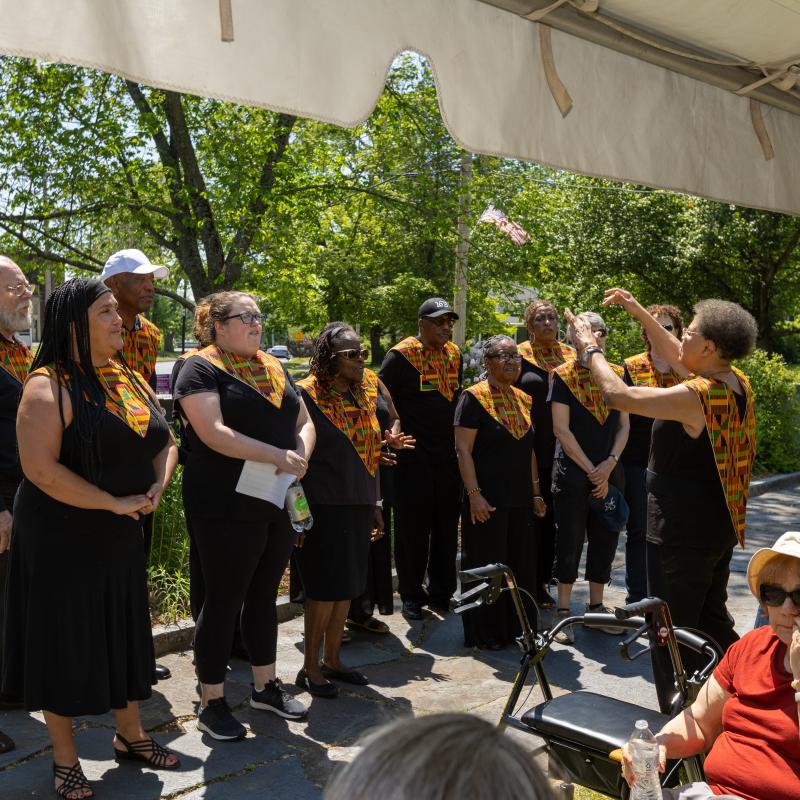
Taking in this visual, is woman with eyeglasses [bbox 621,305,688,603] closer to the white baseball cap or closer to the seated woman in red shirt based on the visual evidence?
the white baseball cap

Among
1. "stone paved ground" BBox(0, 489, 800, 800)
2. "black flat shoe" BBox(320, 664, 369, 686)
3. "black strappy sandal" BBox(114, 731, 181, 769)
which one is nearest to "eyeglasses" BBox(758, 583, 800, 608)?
"stone paved ground" BBox(0, 489, 800, 800)

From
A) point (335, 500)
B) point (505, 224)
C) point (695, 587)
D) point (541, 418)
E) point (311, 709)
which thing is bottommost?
point (311, 709)

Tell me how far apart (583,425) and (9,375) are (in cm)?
367

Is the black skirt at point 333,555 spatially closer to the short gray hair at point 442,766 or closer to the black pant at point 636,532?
the black pant at point 636,532

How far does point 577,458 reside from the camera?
650 cm

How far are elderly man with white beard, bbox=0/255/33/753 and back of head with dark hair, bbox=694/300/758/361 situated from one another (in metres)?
3.15

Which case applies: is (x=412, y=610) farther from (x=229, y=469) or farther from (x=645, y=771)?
(x=645, y=771)

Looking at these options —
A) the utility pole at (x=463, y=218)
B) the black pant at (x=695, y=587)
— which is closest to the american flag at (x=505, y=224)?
the utility pole at (x=463, y=218)

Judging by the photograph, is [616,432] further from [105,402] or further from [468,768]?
[468,768]

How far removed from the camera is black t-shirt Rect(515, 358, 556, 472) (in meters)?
7.06

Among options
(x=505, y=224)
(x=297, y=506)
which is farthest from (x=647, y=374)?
(x=505, y=224)

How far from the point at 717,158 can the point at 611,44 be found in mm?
790

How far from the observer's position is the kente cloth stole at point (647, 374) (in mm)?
6645

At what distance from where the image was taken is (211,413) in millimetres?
4508
